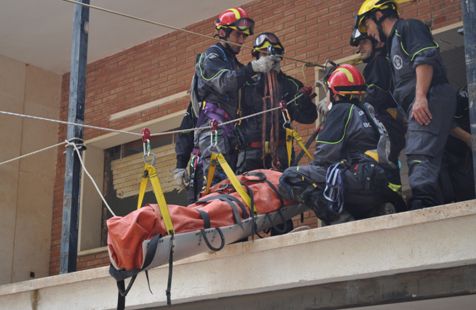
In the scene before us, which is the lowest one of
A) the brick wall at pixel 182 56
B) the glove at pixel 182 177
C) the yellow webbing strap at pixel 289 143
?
the glove at pixel 182 177

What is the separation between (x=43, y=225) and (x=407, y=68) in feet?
21.5

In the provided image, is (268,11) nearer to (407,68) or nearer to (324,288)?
(407,68)

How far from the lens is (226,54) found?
8.02 metres

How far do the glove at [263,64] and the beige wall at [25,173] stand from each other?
5.11 metres

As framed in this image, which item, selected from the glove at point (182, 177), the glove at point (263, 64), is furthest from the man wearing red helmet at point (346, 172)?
the glove at point (182, 177)

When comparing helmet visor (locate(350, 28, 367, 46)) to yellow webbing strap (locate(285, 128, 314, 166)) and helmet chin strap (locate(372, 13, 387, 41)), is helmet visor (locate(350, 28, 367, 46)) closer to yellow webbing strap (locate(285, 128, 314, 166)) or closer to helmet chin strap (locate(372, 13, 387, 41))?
helmet chin strap (locate(372, 13, 387, 41))

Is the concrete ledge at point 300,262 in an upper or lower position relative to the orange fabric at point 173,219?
lower

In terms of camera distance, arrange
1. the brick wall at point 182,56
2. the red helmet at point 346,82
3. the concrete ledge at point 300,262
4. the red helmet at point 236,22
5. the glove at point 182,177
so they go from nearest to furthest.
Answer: the concrete ledge at point 300,262
the red helmet at point 346,82
the red helmet at point 236,22
the glove at point 182,177
the brick wall at point 182,56

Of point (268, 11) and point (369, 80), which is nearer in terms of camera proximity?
point (369, 80)

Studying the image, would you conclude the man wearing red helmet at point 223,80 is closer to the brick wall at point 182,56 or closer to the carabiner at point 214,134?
the carabiner at point 214,134

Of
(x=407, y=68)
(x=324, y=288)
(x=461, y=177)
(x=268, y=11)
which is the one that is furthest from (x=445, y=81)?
(x=268, y=11)

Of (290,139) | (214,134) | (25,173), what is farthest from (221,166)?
(25,173)

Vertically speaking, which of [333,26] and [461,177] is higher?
[333,26]

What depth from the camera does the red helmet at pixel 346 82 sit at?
23.4 ft
